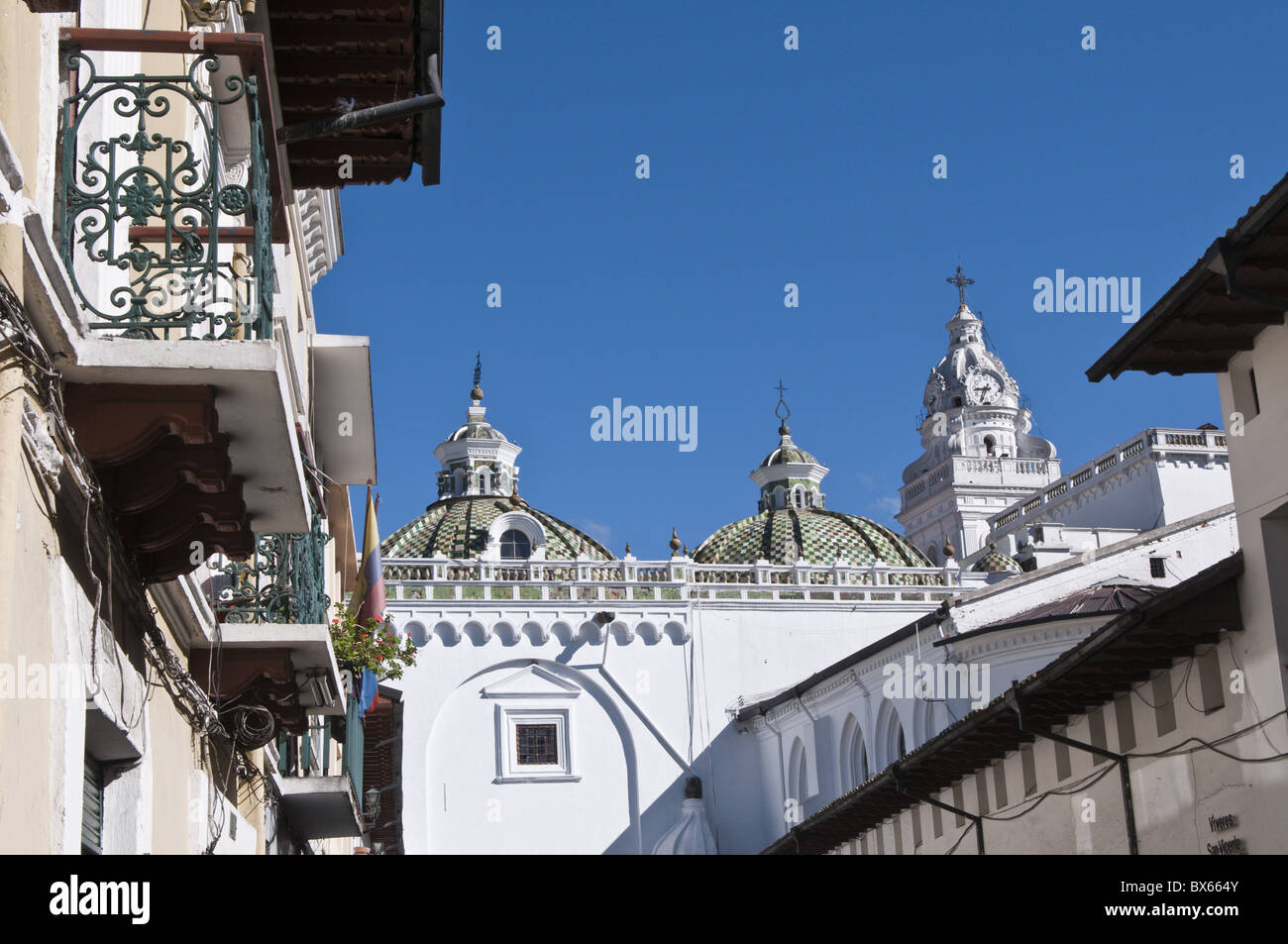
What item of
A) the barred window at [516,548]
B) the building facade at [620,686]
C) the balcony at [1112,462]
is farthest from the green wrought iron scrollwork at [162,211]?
the balcony at [1112,462]

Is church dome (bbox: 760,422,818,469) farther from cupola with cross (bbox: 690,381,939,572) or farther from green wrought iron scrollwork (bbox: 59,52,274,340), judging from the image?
green wrought iron scrollwork (bbox: 59,52,274,340)

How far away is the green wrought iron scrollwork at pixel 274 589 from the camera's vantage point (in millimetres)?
11031

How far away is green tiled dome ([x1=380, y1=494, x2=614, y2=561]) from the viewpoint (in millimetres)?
50094

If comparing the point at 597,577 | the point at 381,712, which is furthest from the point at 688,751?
the point at 381,712

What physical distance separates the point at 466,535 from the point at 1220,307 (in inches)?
1534

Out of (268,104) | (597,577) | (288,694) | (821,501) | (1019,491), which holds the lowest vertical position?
(288,694)

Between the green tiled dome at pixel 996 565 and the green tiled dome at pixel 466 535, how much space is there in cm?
1173

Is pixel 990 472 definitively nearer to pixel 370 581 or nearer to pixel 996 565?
pixel 996 565

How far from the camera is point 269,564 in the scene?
11.1 m

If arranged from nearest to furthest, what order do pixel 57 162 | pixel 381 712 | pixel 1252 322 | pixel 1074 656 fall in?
pixel 57 162 → pixel 1252 322 → pixel 1074 656 → pixel 381 712

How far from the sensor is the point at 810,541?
54.1 m

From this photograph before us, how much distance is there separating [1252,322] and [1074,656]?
11.2 ft

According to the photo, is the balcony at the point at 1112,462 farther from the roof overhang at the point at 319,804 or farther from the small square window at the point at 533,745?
the roof overhang at the point at 319,804
